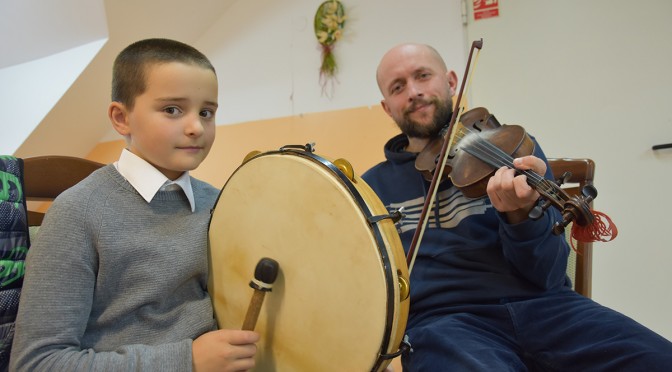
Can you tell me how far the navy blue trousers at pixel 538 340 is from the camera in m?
0.78

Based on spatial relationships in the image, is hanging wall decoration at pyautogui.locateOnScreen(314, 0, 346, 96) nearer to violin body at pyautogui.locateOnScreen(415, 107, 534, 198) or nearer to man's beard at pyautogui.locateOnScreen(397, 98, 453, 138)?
man's beard at pyautogui.locateOnScreen(397, 98, 453, 138)

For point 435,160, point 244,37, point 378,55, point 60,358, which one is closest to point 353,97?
point 378,55

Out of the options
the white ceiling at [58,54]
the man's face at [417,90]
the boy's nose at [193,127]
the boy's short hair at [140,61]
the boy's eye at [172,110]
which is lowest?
the boy's nose at [193,127]

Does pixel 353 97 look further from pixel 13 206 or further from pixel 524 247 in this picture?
pixel 13 206

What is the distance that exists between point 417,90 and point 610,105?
4.01 ft

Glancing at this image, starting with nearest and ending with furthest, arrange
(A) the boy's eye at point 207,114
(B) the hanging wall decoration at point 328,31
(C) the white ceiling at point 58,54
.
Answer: (A) the boy's eye at point 207,114 → (C) the white ceiling at point 58,54 → (B) the hanging wall decoration at point 328,31

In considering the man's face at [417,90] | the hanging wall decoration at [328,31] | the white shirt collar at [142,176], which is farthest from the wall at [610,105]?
the white shirt collar at [142,176]

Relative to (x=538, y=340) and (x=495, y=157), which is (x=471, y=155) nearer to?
(x=495, y=157)

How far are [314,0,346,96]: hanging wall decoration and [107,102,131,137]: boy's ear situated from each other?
1674mm

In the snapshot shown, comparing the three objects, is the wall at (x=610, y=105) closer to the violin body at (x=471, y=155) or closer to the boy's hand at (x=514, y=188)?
the violin body at (x=471, y=155)

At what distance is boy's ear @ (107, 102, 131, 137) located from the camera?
2.85ft

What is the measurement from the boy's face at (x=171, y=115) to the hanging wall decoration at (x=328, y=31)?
1.63m

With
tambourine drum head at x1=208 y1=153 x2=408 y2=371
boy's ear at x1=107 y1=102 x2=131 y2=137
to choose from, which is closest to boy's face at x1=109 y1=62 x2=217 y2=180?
boy's ear at x1=107 y1=102 x2=131 y2=137

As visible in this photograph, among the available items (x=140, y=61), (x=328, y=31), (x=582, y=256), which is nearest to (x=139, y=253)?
(x=140, y=61)
